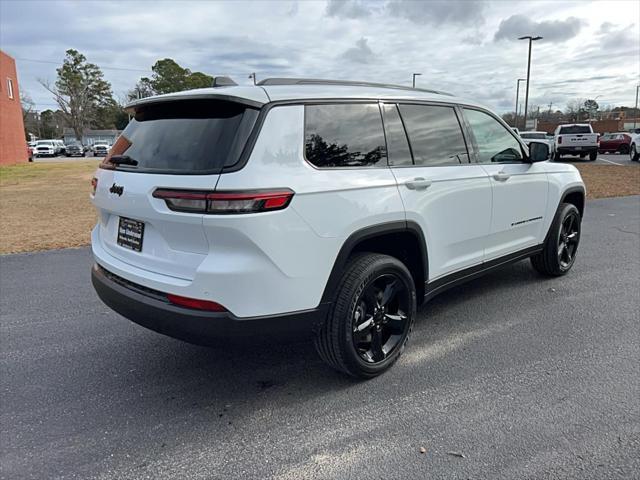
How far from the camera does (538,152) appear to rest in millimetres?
4477

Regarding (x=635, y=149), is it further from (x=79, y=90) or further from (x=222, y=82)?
(x=79, y=90)

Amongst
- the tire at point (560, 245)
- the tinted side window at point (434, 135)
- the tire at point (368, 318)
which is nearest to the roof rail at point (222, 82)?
the tinted side window at point (434, 135)

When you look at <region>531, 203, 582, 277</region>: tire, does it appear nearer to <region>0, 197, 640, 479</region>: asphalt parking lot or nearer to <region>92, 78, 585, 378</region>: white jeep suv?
<region>0, 197, 640, 479</region>: asphalt parking lot

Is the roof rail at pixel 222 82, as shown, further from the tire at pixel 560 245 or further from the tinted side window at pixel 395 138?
the tire at pixel 560 245

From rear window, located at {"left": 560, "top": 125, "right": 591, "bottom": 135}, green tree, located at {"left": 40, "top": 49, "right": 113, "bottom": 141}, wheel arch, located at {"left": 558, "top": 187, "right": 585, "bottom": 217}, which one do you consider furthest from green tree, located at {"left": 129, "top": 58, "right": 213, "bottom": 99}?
wheel arch, located at {"left": 558, "top": 187, "right": 585, "bottom": 217}

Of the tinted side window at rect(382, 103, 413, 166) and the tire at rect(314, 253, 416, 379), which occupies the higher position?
the tinted side window at rect(382, 103, 413, 166)

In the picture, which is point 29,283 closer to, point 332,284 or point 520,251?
point 332,284

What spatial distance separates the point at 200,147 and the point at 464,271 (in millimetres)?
2329

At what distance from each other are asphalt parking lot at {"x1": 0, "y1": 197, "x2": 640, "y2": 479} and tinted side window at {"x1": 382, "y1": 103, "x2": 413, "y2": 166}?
4.64 ft

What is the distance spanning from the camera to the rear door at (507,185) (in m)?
4.10

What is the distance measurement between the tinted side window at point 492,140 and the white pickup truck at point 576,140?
2336cm

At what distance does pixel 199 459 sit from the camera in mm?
2480

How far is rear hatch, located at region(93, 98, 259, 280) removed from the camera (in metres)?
2.57

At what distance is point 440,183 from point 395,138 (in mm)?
480
